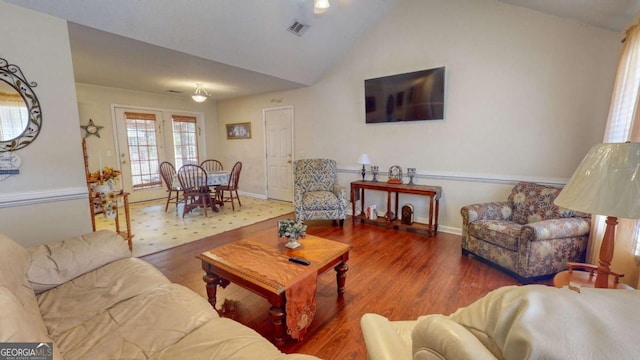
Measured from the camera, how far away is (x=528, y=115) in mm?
3236

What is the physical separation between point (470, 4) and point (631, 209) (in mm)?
3391

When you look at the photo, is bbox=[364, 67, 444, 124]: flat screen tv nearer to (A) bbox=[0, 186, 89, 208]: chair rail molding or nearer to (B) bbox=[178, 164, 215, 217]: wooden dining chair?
(B) bbox=[178, 164, 215, 217]: wooden dining chair

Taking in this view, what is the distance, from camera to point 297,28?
3.70m

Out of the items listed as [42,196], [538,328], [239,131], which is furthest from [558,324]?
[239,131]

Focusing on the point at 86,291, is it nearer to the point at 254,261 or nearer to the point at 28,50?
the point at 254,261

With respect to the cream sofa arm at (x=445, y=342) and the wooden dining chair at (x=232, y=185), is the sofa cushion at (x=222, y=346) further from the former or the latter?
the wooden dining chair at (x=232, y=185)

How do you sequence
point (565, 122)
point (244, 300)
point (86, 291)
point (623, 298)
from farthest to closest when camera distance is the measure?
1. point (565, 122)
2. point (244, 300)
3. point (86, 291)
4. point (623, 298)

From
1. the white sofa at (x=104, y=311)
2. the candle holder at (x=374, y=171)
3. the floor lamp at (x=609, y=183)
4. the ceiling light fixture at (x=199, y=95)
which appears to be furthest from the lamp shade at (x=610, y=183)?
the ceiling light fixture at (x=199, y=95)

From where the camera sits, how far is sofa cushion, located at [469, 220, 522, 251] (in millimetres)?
2570

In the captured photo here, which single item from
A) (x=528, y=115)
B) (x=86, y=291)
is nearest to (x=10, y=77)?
(x=86, y=291)

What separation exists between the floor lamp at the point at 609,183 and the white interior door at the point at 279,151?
4.80 m

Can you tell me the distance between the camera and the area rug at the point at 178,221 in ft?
11.9

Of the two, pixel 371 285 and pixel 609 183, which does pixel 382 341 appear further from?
pixel 371 285

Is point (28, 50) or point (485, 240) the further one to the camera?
point (485, 240)
